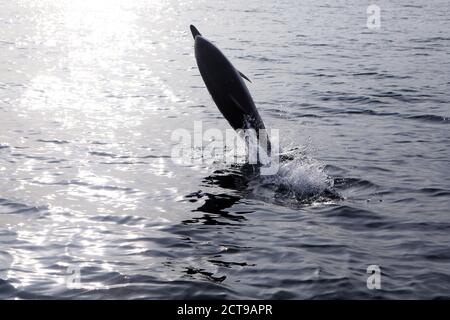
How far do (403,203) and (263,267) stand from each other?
172 inches

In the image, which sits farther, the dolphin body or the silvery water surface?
the dolphin body

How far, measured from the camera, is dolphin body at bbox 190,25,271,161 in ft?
50.4

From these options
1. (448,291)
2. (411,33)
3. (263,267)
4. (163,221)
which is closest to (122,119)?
(163,221)

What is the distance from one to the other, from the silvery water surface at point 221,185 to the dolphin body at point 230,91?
4.18 ft

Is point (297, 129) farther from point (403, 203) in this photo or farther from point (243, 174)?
point (403, 203)

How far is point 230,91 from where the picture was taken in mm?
15359

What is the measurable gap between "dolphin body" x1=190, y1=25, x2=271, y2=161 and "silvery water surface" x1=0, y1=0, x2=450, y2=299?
4.18 feet

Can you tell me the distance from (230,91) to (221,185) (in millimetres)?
2133

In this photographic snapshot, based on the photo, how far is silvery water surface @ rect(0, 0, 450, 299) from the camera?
33.4 feet

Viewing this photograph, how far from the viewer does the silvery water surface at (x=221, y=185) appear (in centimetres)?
1020

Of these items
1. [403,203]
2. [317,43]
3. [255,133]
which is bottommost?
[403,203]

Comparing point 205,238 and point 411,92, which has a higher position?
point 411,92

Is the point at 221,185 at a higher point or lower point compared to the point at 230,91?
lower
